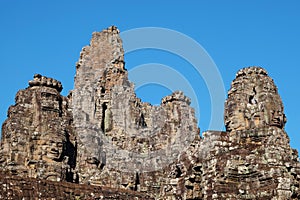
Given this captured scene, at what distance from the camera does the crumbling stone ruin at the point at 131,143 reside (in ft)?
55.8

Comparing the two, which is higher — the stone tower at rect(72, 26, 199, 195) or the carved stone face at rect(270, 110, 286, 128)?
the stone tower at rect(72, 26, 199, 195)

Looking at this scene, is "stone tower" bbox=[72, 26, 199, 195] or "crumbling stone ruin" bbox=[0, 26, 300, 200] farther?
"stone tower" bbox=[72, 26, 199, 195]

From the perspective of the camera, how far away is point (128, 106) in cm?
4553

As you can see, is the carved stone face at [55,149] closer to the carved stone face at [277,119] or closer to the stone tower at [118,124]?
the stone tower at [118,124]

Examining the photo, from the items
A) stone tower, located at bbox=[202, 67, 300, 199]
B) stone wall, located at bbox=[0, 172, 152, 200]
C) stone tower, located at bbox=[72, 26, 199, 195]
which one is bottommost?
stone wall, located at bbox=[0, 172, 152, 200]

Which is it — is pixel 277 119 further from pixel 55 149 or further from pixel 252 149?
pixel 55 149

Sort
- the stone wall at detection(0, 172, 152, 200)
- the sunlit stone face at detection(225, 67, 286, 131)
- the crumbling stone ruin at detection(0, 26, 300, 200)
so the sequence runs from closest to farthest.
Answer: the stone wall at detection(0, 172, 152, 200) → the crumbling stone ruin at detection(0, 26, 300, 200) → the sunlit stone face at detection(225, 67, 286, 131)

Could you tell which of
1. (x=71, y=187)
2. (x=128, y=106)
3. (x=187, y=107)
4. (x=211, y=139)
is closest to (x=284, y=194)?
(x=211, y=139)

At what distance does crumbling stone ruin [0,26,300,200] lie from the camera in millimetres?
17000

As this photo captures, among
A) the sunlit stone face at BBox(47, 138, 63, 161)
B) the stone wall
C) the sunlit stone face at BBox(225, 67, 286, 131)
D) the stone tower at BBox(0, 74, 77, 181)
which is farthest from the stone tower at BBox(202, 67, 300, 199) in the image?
the sunlit stone face at BBox(47, 138, 63, 161)

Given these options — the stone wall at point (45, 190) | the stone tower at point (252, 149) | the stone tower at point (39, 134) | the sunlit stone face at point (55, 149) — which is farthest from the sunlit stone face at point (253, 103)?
the sunlit stone face at point (55, 149)

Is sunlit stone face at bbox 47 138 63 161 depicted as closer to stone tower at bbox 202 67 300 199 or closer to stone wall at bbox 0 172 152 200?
stone wall at bbox 0 172 152 200

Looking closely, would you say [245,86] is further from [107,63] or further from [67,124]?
[107,63]

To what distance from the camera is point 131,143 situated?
4031 centimetres
